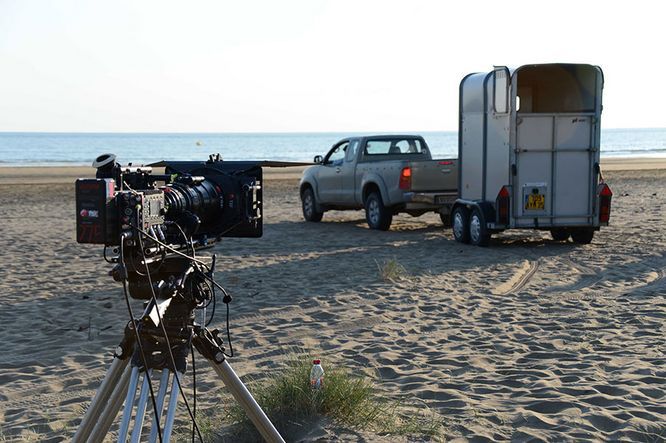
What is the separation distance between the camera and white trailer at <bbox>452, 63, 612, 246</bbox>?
12.2m

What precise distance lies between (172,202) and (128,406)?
85 centimetres

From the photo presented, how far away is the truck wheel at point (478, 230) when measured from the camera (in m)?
12.4

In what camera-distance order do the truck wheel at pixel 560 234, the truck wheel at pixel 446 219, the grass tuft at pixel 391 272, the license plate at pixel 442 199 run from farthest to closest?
the truck wheel at pixel 446 219 < the license plate at pixel 442 199 < the truck wheel at pixel 560 234 < the grass tuft at pixel 391 272

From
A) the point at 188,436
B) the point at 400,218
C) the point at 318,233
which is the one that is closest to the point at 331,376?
the point at 188,436

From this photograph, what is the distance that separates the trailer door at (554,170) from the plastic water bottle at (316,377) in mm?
7964

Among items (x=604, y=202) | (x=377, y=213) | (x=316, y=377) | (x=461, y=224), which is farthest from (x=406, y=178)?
(x=316, y=377)

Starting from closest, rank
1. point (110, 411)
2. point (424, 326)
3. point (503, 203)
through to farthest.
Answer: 1. point (110, 411)
2. point (424, 326)
3. point (503, 203)

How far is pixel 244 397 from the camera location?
3506 millimetres

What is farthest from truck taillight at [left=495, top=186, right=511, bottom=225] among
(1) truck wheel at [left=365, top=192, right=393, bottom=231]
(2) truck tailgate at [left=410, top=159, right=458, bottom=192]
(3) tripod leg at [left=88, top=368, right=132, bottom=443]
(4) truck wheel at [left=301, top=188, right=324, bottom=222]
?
(3) tripod leg at [left=88, top=368, right=132, bottom=443]

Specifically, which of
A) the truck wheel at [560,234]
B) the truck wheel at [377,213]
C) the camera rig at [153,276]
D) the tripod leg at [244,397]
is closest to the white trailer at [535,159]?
the truck wheel at [560,234]

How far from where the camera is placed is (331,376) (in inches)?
195

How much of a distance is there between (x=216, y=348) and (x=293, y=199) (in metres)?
19.7

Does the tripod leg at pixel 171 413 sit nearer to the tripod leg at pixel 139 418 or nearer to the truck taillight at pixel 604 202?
the tripod leg at pixel 139 418

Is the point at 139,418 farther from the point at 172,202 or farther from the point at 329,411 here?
the point at 329,411
